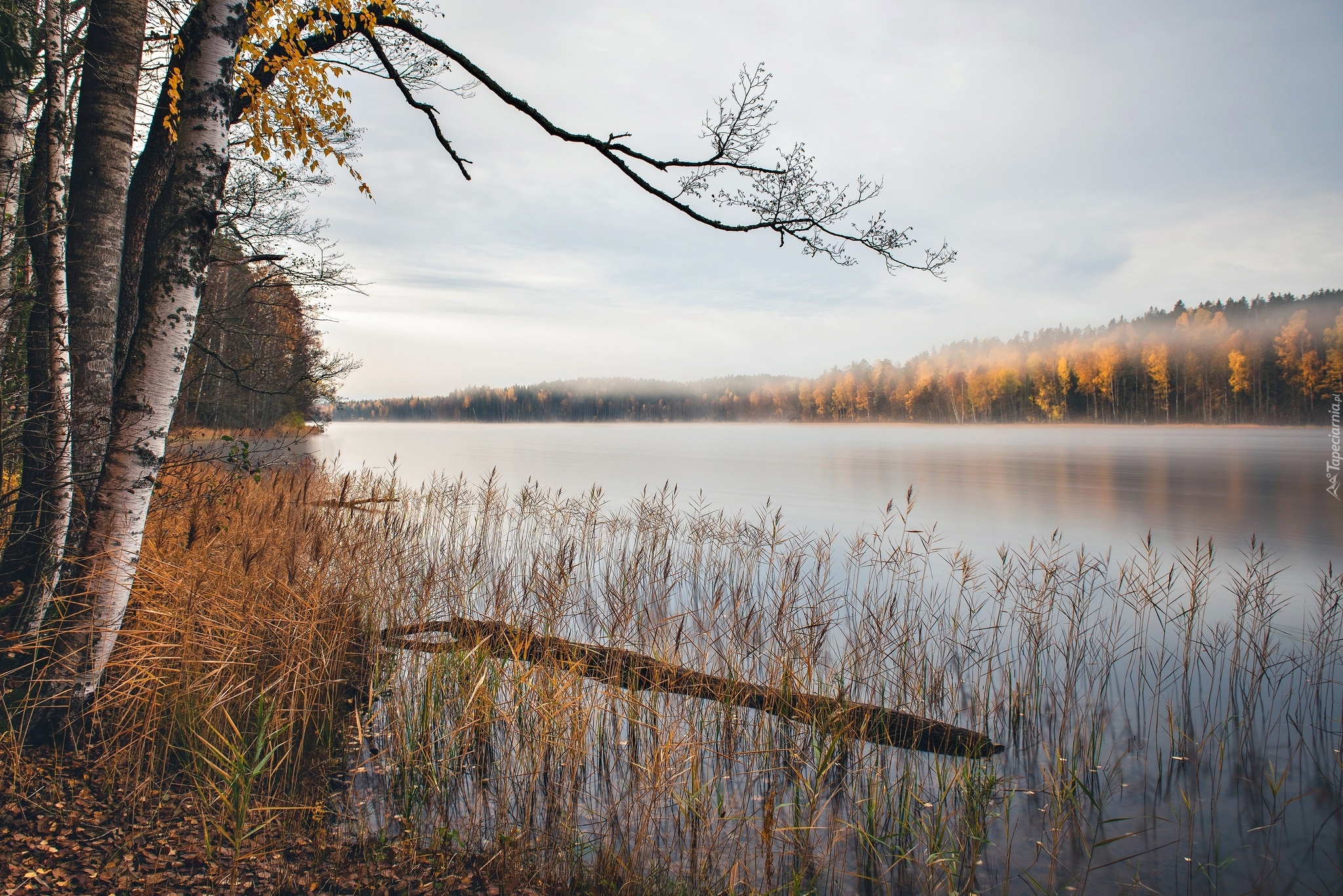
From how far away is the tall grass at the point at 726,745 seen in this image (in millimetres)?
3516

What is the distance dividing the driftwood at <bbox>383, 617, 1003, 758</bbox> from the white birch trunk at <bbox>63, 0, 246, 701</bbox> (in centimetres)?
200

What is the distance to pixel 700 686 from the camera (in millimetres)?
4789

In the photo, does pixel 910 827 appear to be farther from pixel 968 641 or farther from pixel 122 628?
pixel 122 628

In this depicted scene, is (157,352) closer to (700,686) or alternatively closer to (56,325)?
(56,325)

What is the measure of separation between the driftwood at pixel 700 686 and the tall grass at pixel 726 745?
11 centimetres

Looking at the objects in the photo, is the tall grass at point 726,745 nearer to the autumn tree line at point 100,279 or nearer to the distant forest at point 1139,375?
the autumn tree line at point 100,279

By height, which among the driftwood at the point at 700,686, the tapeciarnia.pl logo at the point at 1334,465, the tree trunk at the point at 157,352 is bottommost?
the tapeciarnia.pl logo at the point at 1334,465

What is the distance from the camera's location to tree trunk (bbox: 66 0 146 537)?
3797 millimetres

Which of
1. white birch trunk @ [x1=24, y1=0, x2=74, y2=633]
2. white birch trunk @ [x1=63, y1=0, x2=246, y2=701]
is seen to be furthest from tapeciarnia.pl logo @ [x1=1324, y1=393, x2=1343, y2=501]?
white birch trunk @ [x1=24, y1=0, x2=74, y2=633]

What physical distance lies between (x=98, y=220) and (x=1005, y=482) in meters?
28.9

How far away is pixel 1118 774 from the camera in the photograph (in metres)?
4.61

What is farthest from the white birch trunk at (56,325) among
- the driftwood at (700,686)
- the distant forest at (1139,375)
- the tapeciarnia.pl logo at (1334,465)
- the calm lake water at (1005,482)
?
the distant forest at (1139,375)

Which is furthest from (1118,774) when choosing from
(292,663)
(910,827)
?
(292,663)

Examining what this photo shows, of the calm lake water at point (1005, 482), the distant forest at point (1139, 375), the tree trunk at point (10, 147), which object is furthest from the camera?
the distant forest at point (1139, 375)
